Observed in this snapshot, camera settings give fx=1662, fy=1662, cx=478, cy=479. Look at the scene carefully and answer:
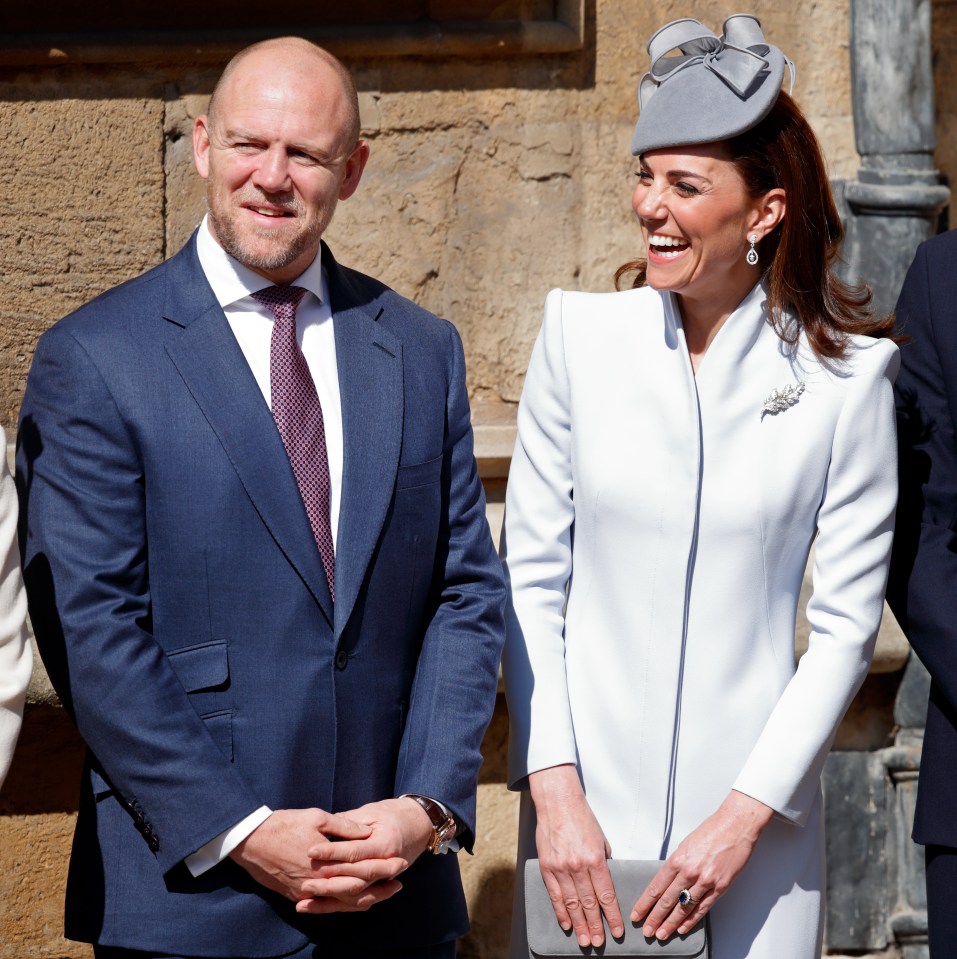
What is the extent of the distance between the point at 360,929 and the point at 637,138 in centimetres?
137

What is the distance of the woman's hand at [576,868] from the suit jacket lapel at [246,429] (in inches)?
20.0

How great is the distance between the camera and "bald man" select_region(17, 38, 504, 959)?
2428 mm

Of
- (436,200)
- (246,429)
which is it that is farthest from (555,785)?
(436,200)

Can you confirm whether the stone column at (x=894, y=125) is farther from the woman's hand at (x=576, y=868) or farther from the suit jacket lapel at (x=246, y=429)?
the suit jacket lapel at (x=246, y=429)

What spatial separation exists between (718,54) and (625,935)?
1.46 meters

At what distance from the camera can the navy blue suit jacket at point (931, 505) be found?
2.87 meters

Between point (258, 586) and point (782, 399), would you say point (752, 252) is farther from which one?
point (258, 586)

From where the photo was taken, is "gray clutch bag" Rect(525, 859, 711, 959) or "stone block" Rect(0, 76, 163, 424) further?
"stone block" Rect(0, 76, 163, 424)

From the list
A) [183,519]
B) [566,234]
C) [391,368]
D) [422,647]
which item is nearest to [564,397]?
[391,368]

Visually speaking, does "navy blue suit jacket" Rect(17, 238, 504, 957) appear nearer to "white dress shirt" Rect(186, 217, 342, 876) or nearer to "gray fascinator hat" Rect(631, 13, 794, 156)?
"white dress shirt" Rect(186, 217, 342, 876)

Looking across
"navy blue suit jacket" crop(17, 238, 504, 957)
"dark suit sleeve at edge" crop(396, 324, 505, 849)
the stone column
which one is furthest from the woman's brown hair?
the stone column

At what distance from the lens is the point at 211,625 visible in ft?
8.17

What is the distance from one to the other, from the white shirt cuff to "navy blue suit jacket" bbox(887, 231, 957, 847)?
1.19 m

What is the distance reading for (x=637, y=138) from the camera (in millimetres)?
2797
